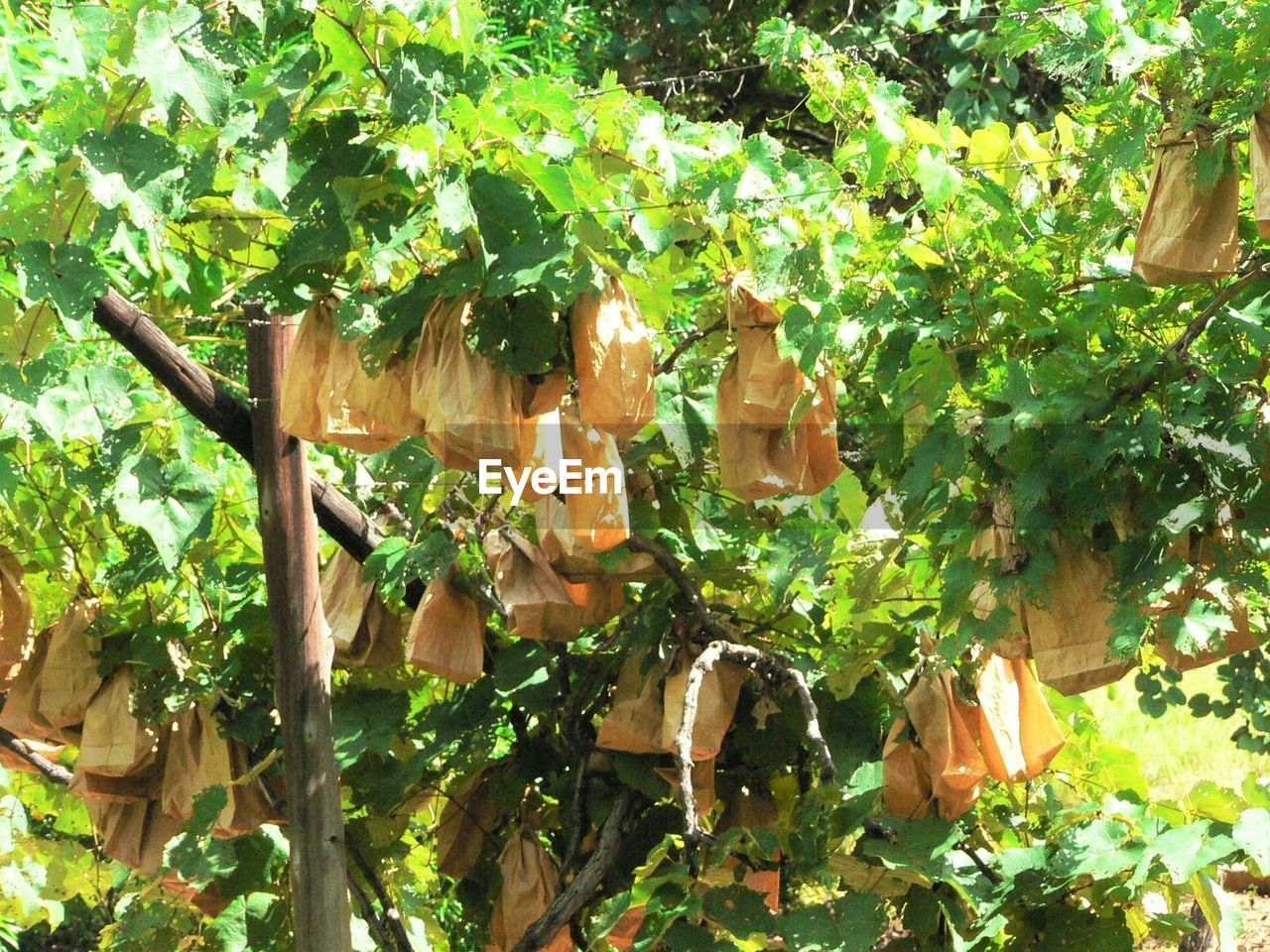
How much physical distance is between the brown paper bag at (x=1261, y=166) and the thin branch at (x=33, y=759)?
69.7 inches

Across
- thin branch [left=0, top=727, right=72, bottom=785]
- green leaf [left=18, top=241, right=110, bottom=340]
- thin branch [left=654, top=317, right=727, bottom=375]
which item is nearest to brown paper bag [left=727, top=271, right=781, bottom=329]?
thin branch [left=654, top=317, right=727, bottom=375]

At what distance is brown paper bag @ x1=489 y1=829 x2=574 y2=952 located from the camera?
6.37 ft

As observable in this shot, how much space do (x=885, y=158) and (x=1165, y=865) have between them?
2.44 feet

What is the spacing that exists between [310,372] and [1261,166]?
86cm

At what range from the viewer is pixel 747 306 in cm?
153

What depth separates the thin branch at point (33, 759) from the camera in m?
2.28

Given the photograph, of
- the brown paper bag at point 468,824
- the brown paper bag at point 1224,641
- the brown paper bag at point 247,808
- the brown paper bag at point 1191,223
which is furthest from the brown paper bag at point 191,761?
the brown paper bag at point 1191,223

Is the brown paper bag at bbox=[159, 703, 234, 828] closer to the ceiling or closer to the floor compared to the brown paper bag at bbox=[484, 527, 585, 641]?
closer to the floor

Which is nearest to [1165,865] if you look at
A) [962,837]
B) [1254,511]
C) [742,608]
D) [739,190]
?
[962,837]

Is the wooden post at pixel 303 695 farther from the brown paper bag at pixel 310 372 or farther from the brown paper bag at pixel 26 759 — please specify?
the brown paper bag at pixel 26 759

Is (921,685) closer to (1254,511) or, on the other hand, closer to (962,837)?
(962,837)

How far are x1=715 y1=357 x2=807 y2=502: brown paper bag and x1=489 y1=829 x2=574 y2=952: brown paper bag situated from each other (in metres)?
0.63

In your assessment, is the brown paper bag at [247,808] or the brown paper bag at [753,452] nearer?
the brown paper bag at [753,452]

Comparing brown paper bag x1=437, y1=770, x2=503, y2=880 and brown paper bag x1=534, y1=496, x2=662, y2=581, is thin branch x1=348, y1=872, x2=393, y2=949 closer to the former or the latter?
brown paper bag x1=437, y1=770, x2=503, y2=880
